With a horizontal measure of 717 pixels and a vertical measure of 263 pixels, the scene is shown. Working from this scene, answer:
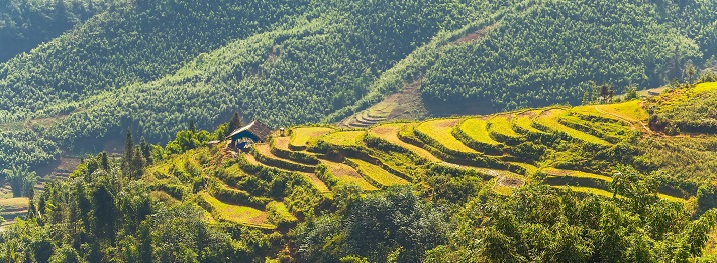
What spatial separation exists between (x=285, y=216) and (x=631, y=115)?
27053 millimetres

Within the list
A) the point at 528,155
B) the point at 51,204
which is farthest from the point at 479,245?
the point at 51,204

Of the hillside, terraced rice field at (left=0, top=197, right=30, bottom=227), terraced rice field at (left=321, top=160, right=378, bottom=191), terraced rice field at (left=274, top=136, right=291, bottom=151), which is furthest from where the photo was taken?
terraced rice field at (left=0, top=197, right=30, bottom=227)

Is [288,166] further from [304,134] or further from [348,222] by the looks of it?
[348,222]

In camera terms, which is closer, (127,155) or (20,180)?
(127,155)

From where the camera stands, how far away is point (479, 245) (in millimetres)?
28328

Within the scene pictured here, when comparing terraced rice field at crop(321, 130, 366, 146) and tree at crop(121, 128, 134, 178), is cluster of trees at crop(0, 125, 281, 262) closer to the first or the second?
tree at crop(121, 128, 134, 178)

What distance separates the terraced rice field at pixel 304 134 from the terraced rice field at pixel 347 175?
16.3ft

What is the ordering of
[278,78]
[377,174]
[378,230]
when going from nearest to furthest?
[378,230] < [377,174] < [278,78]

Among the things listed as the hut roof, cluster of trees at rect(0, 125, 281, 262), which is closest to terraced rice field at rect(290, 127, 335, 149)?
the hut roof

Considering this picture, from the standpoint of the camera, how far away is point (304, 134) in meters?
78.0

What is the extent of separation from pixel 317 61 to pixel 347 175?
101m

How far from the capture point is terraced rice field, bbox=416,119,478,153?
6581cm

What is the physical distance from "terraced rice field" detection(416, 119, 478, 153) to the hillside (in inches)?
4.2

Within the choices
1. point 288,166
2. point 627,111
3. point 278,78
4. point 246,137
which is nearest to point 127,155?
point 246,137
